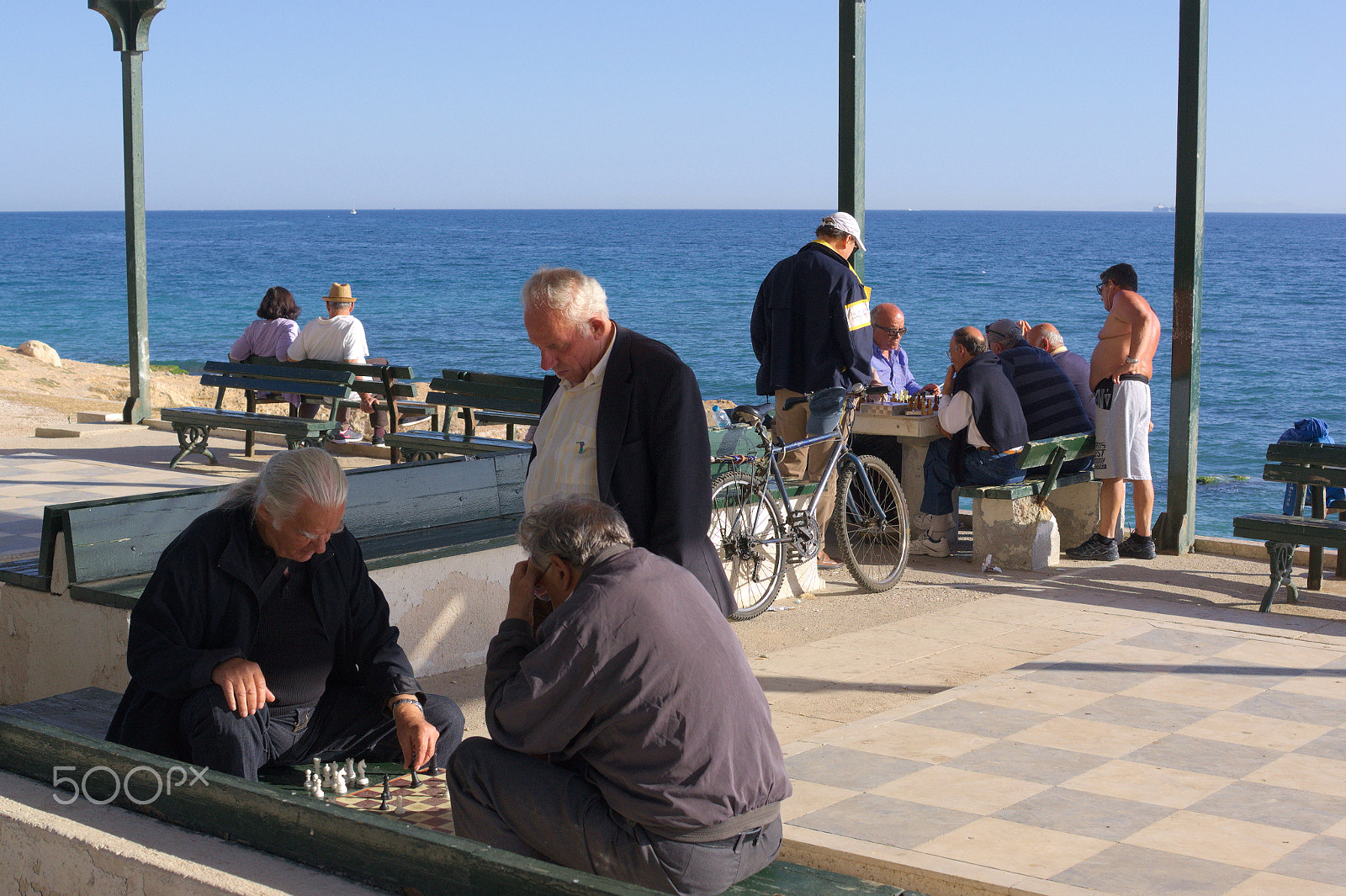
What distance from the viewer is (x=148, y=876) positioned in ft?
8.24

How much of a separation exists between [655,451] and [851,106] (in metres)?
6.12

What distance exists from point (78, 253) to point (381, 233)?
147 feet

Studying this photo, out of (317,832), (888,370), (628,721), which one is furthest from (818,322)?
(317,832)

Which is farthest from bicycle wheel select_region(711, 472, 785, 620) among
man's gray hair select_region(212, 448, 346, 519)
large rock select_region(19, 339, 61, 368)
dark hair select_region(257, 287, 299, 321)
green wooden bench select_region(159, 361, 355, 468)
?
large rock select_region(19, 339, 61, 368)

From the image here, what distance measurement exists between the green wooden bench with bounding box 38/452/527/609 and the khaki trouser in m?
1.69

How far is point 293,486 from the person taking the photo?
3477 mm

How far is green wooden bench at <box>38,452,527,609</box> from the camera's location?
474cm

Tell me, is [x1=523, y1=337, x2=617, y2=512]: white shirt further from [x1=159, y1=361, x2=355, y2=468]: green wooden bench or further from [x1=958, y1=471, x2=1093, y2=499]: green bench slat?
[x1=159, y1=361, x2=355, y2=468]: green wooden bench

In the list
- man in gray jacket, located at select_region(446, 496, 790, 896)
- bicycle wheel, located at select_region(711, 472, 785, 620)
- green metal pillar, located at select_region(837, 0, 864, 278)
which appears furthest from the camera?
green metal pillar, located at select_region(837, 0, 864, 278)

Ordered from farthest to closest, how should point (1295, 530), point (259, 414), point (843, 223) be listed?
point (259, 414) → point (843, 223) → point (1295, 530)

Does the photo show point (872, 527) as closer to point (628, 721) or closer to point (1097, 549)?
point (1097, 549)

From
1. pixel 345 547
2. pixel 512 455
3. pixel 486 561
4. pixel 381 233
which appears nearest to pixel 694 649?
pixel 345 547

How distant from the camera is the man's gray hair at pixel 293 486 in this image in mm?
3480

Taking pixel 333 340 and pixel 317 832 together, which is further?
pixel 333 340
